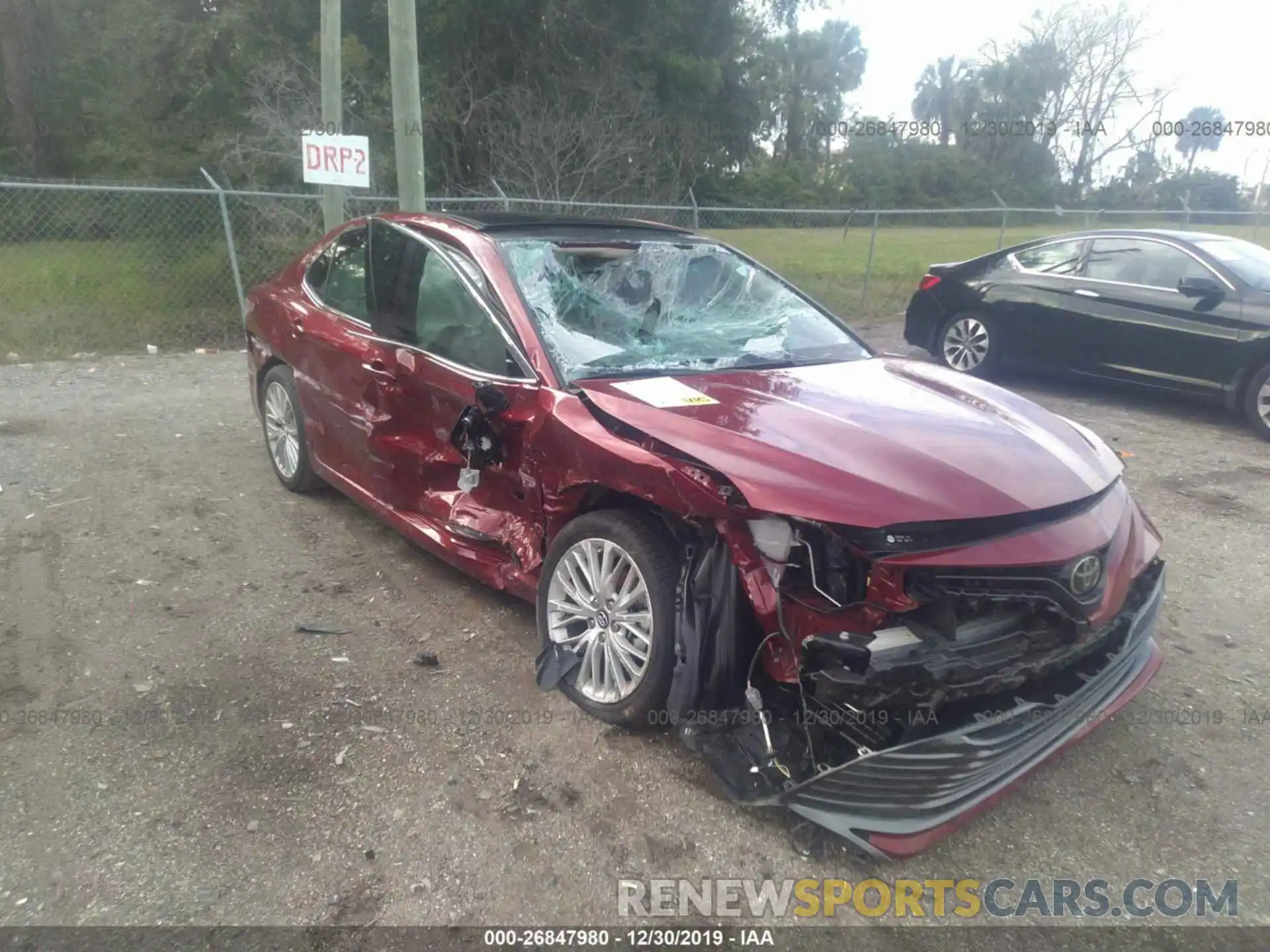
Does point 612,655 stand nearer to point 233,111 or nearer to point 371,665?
point 371,665

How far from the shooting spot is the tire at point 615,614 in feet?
9.13

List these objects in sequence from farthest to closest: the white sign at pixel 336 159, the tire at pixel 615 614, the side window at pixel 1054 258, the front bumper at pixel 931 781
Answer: the white sign at pixel 336 159 → the side window at pixel 1054 258 → the tire at pixel 615 614 → the front bumper at pixel 931 781

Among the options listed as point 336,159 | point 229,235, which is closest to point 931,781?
point 336,159

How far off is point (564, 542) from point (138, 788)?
1478 millimetres

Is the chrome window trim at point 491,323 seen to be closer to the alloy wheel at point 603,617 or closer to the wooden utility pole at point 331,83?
the alloy wheel at point 603,617

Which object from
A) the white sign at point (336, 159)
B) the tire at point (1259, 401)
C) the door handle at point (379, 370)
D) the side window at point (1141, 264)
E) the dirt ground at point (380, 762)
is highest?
the white sign at point (336, 159)

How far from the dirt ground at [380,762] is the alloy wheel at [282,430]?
460 mm

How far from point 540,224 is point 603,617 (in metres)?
1.93

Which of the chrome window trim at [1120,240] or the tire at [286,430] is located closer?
the tire at [286,430]

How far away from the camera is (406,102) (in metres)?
7.56

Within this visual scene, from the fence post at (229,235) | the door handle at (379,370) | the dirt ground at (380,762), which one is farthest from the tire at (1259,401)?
the fence post at (229,235)

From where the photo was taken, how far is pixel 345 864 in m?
2.42

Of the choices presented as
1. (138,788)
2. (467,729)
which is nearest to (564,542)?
(467,729)

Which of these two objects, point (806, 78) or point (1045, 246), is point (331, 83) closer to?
→ point (1045, 246)
